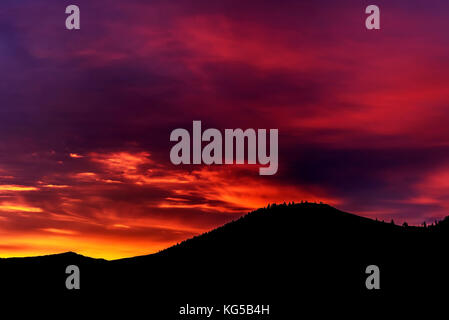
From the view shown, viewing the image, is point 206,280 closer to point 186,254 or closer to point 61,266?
point 186,254

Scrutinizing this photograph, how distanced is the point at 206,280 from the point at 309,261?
16.9 metres

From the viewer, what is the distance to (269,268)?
8831 centimetres

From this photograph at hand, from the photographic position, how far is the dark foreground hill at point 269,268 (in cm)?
7538

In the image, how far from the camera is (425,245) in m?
89.9

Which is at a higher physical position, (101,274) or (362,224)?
(362,224)

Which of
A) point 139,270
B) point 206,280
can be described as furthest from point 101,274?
point 206,280

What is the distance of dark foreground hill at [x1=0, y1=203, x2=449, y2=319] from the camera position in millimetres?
75375

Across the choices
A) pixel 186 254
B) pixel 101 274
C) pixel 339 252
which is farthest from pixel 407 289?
pixel 101 274

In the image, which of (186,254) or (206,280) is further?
(186,254)

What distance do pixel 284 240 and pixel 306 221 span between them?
8.97 meters
